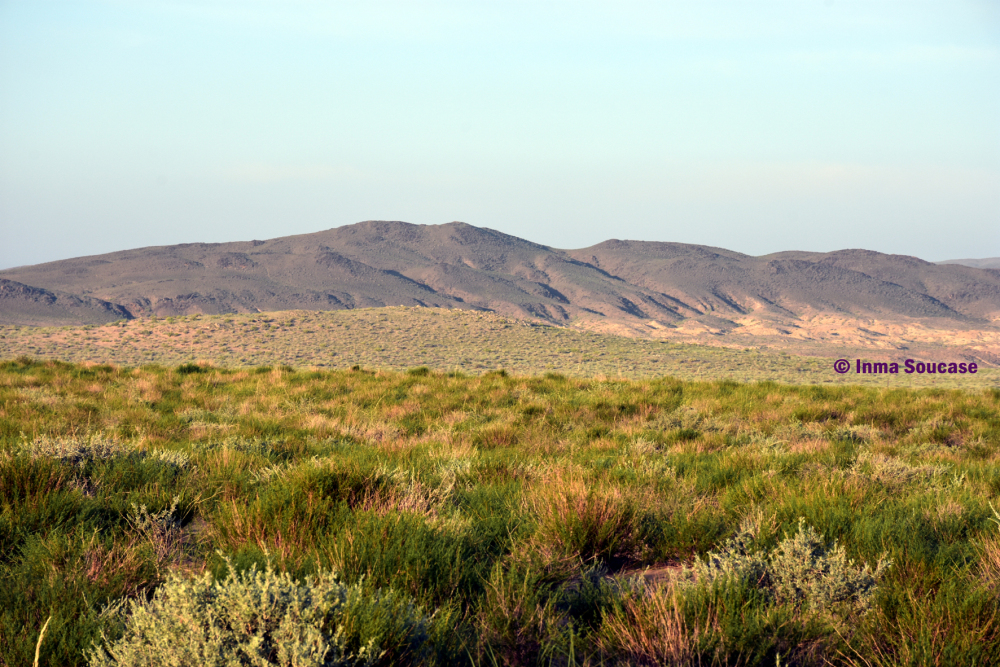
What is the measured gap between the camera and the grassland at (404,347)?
40906mm

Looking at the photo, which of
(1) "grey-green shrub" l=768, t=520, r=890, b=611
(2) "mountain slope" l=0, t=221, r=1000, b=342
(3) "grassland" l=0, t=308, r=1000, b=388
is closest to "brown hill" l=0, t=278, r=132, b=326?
(2) "mountain slope" l=0, t=221, r=1000, b=342

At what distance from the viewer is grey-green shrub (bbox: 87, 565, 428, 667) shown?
2.04 metres

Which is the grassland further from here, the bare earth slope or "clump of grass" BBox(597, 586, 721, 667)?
the bare earth slope

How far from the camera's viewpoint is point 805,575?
3.01m

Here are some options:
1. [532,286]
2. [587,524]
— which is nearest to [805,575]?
[587,524]

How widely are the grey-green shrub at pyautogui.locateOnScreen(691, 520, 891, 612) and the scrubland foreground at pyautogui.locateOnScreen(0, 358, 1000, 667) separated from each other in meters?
0.01

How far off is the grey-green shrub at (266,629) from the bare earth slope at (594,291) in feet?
390

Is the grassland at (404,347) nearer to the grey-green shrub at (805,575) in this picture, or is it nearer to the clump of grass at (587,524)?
the clump of grass at (587,524)

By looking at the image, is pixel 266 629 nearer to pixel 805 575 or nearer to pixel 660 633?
pixel 660 633

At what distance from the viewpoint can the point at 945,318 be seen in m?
142

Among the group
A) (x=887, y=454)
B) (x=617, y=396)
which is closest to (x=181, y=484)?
(x=887, y=454)

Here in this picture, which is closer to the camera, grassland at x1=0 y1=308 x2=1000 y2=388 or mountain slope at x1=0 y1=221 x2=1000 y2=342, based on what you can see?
grassland at x1=0 y1=308 x2=1000 y2=388

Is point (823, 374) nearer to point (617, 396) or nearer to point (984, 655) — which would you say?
point (617, 396)

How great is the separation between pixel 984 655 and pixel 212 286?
498 feet
